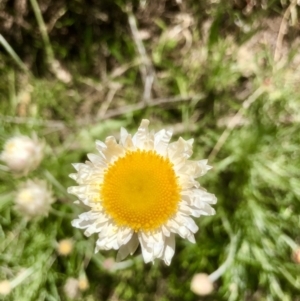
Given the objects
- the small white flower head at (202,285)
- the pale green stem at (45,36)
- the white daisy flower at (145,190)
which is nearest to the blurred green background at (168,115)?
the pale green stem at (45,36)

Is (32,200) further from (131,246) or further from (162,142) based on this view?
(162,142)

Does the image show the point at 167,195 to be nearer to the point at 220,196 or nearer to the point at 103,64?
the point at 220,196

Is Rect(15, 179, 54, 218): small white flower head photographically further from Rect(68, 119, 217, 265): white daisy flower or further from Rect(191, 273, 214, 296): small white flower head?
Rect(191, 273, 214, 296): small white flower head

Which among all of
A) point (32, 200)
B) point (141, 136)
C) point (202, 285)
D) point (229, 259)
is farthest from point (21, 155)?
point (229, 259)

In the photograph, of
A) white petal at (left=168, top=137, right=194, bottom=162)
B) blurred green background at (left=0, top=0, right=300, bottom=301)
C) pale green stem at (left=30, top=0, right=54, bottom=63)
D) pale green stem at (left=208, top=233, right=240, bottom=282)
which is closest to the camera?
white petal at (left=168, top=137, right=194, bottom=162)

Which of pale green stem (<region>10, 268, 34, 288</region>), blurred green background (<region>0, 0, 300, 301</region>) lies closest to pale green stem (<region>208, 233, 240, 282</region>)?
blurred green background (<region>0, 0, 300, 301</region>)

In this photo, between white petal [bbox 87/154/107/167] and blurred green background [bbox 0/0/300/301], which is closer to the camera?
white petal [bbox 87/154/107/167]

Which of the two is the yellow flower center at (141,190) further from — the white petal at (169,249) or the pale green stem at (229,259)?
the pale green stem at (229,259)
